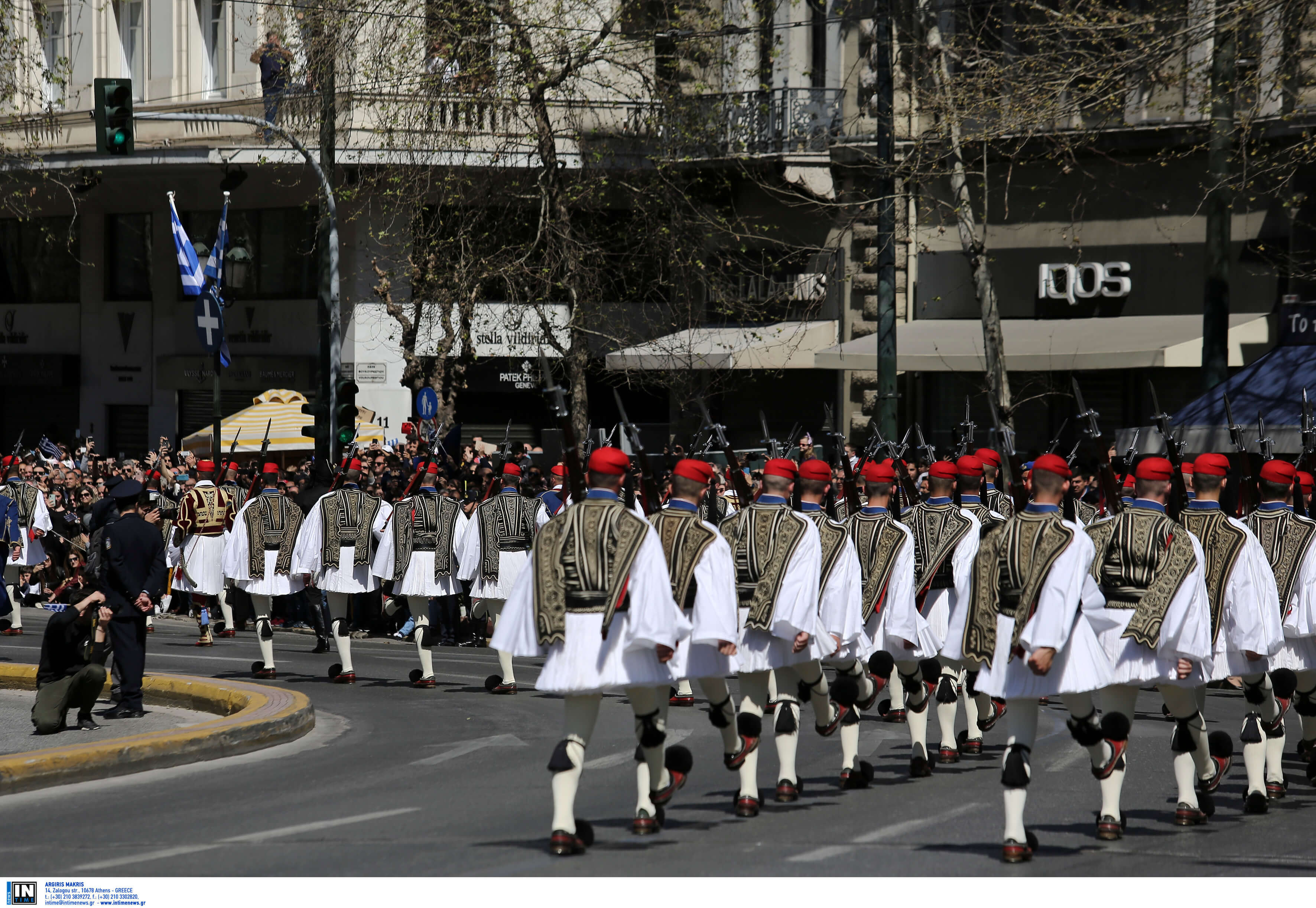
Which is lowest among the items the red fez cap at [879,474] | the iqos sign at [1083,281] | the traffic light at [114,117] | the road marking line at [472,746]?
the road marking line at [472,746]

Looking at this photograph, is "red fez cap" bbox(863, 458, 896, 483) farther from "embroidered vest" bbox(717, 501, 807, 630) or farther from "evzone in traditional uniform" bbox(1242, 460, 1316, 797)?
"evzone in traditional uniform" bbox(1242, 460, 1316, 797)

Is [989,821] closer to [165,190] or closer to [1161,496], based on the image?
[1161,496]

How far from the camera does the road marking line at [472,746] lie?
11352 mm

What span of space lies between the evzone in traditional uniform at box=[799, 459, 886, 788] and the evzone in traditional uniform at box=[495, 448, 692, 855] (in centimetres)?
175

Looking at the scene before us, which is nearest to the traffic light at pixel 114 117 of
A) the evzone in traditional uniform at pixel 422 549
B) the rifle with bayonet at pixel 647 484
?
the evzone in traditional uniform at pixel 422 549

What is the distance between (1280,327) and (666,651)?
17.0 metres

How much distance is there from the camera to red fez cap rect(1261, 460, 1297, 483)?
1035cm

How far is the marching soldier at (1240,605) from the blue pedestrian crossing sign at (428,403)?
56.8 ft

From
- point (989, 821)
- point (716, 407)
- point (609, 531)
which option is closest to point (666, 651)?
A: point (609, 531)

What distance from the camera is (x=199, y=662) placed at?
58.1 feet

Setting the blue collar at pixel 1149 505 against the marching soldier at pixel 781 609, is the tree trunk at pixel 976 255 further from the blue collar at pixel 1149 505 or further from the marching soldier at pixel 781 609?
the blue collar at pixel 1149 505

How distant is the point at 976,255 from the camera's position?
2414 centimetres

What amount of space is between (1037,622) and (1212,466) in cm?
200

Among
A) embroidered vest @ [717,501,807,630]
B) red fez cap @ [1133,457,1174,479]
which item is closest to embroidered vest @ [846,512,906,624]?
embroidered vest @ [717,501,807,630]
